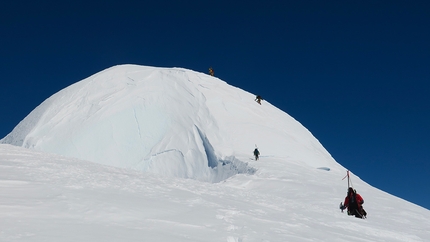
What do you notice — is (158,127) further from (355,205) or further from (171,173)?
(355,205)

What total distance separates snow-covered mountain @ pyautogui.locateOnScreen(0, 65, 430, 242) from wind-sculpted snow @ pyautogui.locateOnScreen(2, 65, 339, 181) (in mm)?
91

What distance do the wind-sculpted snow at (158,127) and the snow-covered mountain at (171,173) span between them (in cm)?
9

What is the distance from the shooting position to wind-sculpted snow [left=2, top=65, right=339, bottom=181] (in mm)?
25297

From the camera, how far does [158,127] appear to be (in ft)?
89.7

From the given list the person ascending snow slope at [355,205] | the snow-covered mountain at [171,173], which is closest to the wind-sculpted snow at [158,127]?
the snow-covered mountain at [171,173]

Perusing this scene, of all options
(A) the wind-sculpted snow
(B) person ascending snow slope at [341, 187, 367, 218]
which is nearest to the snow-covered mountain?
(A) the wind-sculpted snow

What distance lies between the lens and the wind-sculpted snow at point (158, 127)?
25.3 m

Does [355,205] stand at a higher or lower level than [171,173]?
lower

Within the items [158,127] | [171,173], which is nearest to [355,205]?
[171,173]

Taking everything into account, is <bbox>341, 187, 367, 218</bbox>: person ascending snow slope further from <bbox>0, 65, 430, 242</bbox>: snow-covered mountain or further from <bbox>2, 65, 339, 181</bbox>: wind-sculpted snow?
<bbox>2, 65, 339, 181</bbox>: wind-sculpted snow

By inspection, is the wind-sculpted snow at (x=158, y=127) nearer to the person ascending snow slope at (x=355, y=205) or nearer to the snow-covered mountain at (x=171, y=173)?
the snow-covered mountain at (x=171, y=173)

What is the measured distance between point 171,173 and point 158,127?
4.40 metres

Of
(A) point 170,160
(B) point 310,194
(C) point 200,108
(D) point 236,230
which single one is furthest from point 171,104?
(D) point 236,230

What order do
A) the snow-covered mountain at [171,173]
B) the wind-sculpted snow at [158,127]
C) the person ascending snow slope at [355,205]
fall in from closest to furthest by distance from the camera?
the snow-covered mountain at [171,173], the person ascending snow slope at [355,205], the wind-sculpted snow at [158,127]
